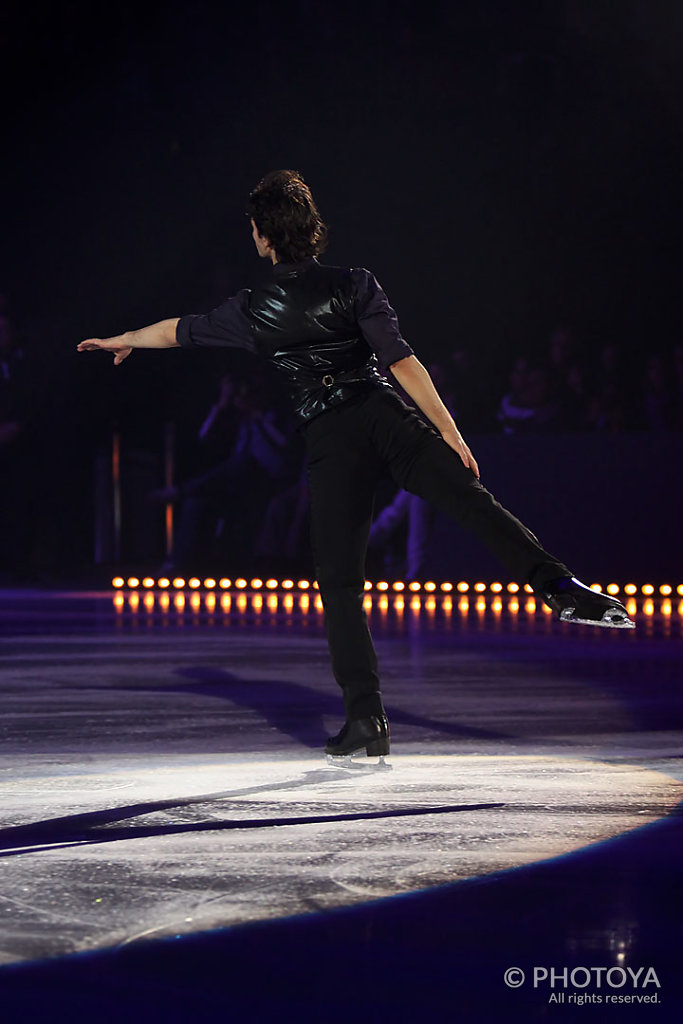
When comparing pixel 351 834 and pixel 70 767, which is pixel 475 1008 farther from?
pixel 70 767

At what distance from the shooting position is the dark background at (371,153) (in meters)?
14.7

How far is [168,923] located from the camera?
2221mm

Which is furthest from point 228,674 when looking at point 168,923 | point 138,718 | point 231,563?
point 231,563

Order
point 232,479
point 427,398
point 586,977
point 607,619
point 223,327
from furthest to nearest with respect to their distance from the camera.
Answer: point 232,479, point 223,327, point 427,398, point 607,619, point 586,977

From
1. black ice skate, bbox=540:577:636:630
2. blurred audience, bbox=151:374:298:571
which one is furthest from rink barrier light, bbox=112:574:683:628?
black ice skate, bbox=540:577:636:630

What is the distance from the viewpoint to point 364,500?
3764mm

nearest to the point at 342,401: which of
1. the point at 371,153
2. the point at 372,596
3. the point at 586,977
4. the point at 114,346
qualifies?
the point at 114,346

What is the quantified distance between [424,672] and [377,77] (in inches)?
434

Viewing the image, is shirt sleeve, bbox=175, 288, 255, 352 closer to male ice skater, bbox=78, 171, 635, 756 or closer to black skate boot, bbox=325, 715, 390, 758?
male ice skater, bbox=78, 171, 635, 756

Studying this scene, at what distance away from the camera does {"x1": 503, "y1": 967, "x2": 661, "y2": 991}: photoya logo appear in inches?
76.4

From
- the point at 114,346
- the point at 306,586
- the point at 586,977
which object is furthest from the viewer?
the point at 306,586

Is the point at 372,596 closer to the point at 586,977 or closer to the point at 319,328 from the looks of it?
the point at 319,328

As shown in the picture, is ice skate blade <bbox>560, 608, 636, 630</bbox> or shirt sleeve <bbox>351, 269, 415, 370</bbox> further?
shirt sleeve <bbox>351, 269, 415, 370</bbox>

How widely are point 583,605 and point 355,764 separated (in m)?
0.85
